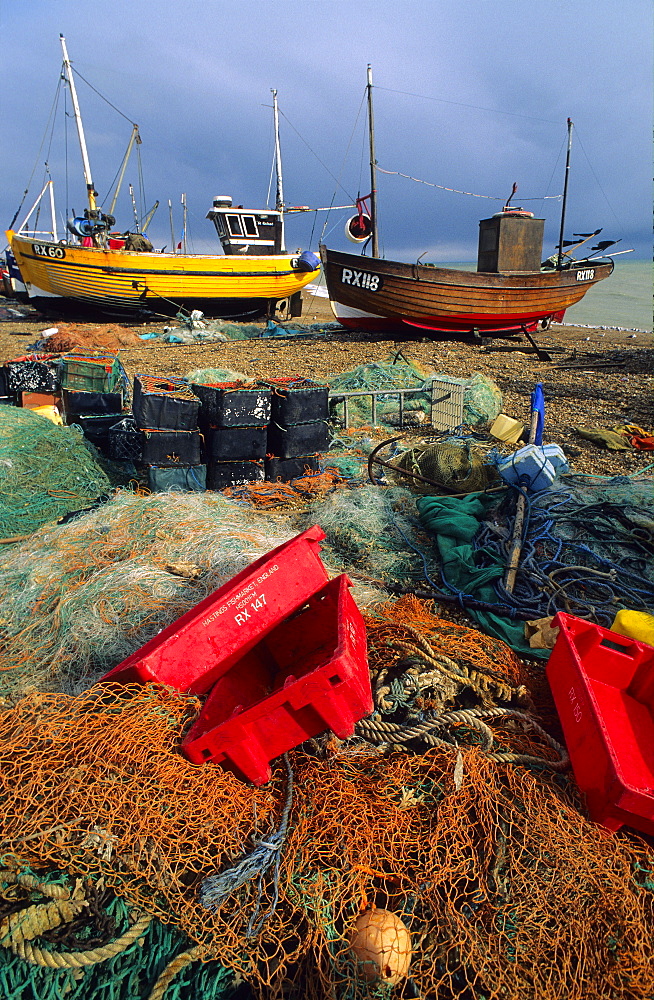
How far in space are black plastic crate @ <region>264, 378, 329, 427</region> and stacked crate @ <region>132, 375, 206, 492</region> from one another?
85 cm

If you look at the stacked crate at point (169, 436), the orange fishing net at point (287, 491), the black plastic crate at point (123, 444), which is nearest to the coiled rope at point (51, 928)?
the orange fishing net at point (287, 491)

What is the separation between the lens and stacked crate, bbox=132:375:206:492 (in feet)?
16.2

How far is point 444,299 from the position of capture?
1509 cm

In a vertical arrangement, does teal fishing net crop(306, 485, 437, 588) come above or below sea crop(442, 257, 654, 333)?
below

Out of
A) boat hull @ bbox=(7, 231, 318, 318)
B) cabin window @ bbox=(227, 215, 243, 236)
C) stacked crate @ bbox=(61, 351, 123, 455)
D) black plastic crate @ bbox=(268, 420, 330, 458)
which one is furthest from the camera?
cabin window @ bbox=(227, 215, 243, 236)

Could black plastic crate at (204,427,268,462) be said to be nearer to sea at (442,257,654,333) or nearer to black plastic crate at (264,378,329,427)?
black plastic crate at (264,378,329,427)

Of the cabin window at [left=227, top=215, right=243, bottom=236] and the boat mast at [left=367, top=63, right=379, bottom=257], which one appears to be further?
the cabin window at [left=227, top=215, right=243, bottom=236]

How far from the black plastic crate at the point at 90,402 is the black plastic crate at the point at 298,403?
177 centimetres

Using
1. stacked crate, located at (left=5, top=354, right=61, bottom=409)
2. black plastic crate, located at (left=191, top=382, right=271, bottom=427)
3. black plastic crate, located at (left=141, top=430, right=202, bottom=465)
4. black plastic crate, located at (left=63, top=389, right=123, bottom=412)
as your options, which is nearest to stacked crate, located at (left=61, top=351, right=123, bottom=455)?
black plastic crate, located at (left=63, top=389, right=123, bottom=412)

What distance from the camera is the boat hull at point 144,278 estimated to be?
63.7ft

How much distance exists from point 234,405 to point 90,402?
1863 millimetres

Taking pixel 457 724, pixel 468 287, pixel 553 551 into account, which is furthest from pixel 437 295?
pixel 457 724

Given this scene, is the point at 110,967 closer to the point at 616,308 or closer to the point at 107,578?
the point at 107,578

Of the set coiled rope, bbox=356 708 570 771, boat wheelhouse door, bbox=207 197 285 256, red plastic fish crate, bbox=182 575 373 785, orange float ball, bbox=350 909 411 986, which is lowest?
orange float ball, bbox=350 909 411 986
